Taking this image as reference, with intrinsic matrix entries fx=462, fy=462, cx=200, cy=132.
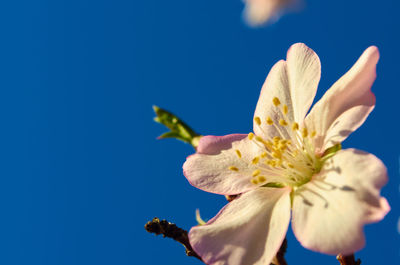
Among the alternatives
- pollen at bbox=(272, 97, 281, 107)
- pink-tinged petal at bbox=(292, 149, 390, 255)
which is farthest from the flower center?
pink-tinged petal at bbox=(292, 149, 390, 255)

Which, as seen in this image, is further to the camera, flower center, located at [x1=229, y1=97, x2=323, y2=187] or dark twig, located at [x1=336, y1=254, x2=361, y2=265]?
flower center, located at [x1=229, y1=97, x2=323, y2=187]

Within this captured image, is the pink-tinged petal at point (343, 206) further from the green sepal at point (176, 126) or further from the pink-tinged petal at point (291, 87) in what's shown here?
the green sepal at point (176, 126)

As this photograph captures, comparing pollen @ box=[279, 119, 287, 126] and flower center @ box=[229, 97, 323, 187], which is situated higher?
pollen @ box=[279, 119, 287, 126]

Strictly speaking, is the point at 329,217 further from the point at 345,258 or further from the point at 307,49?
the point at 307,49

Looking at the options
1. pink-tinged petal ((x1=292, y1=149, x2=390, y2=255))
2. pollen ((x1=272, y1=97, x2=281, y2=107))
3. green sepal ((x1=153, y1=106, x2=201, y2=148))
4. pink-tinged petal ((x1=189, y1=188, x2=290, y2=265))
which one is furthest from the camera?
green sepal ((x1=153, y1=106, x2=201, y2=148))

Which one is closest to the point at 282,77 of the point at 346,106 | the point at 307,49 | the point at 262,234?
the point at 307,49

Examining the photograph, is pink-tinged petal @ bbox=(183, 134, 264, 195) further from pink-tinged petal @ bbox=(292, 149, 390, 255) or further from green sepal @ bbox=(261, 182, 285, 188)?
pink-tinged petal @ bbox=(292, 149, 390, 255)
